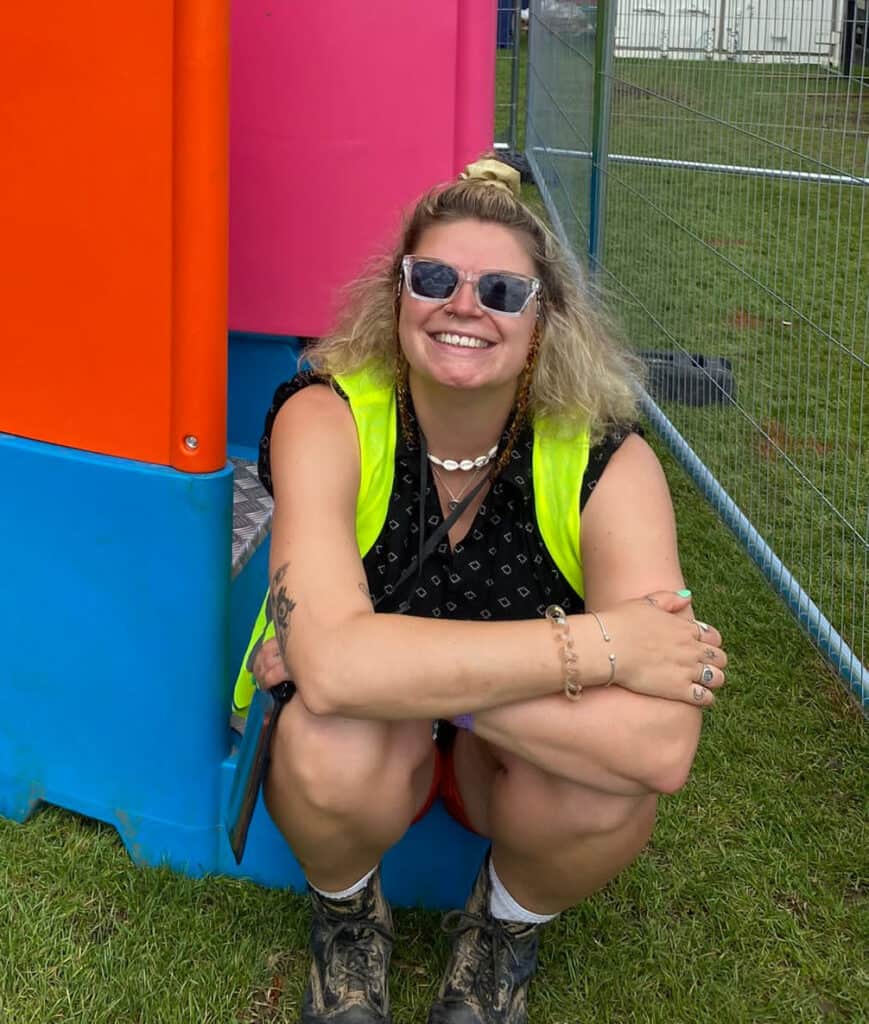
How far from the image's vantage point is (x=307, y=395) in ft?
6.40

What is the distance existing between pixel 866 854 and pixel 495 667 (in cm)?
110

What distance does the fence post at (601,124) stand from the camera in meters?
4.61

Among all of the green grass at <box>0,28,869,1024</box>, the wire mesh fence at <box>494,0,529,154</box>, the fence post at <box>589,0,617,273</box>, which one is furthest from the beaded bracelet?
the wire mesh fence at <box>494,0,529,154</box>

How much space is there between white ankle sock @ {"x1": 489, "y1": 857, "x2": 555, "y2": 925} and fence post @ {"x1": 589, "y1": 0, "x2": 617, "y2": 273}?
3505mm

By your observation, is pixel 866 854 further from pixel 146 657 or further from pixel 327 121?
pixel 327 121

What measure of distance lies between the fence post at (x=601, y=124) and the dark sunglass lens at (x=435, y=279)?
3152 mm

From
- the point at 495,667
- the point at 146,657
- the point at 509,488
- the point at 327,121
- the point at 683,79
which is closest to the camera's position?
the point at 495,667

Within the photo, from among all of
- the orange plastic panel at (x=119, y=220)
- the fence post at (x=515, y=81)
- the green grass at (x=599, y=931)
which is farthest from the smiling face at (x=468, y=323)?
the fence post at (x=515, y=81)

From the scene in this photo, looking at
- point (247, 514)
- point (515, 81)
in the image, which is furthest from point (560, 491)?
Result: point (515, 81)

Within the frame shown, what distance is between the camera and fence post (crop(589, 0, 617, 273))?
4605 millimetres

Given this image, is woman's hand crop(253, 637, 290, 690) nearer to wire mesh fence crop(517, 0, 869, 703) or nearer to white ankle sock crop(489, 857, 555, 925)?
white ankle sock crop(489, 857, 555, 925)

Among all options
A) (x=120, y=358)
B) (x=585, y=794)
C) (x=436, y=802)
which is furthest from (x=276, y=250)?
(x=585, y=794)

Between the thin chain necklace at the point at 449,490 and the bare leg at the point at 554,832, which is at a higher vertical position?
the thin chain necklace at the point at 449,490

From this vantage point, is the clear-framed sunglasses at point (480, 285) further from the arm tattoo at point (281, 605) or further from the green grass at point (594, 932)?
the green grass at point (594, 932)
